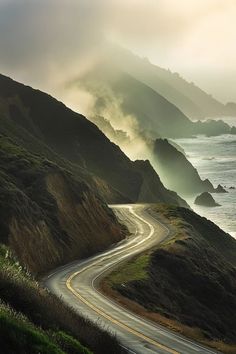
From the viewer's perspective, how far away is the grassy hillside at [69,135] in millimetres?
127938

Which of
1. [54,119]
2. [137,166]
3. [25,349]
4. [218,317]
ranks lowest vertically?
[218,317]

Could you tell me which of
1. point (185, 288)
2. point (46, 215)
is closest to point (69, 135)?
point (46, 215)

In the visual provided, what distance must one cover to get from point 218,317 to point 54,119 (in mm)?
97476

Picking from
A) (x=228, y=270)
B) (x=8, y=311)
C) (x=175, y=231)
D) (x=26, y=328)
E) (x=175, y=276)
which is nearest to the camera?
(x=26, y=328)

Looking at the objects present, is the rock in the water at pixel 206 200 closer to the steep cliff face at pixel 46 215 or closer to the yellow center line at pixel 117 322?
the steep cliff face at pixel 46 215

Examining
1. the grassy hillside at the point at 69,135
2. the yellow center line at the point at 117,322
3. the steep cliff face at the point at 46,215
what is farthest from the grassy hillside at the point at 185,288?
the grassy hillside at the point at 69,135

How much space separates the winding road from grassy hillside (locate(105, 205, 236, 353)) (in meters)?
1.45

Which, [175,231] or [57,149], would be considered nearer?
[175,231]

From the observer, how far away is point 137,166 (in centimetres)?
13912

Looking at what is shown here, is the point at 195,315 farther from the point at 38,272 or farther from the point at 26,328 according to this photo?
the point at 26,328

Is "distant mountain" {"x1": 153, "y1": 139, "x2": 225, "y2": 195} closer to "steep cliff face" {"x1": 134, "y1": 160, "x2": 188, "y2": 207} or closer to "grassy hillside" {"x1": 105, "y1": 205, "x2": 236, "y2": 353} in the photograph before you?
"steep cliff face" {"x1": 134, "y1": 160, "x2": 188, "y2": 207}

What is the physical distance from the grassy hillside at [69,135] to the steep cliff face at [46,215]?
1913 inches

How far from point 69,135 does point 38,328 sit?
12193cm

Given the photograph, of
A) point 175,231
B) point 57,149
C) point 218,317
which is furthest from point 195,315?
point 57,149
